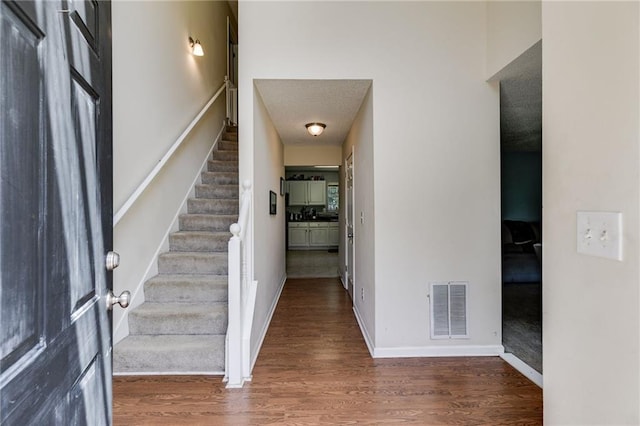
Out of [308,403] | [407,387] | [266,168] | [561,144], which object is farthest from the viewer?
[266,168]

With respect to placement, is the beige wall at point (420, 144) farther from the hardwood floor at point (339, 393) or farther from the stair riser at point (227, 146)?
the stair riser at point (227, 146)

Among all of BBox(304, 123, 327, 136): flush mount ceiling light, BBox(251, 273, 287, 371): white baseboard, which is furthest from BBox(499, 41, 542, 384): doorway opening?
BBox(251, 273, 287, 371): white baseboard

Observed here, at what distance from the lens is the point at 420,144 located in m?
2.53

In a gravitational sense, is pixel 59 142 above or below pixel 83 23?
below

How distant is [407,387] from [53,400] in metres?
1.98

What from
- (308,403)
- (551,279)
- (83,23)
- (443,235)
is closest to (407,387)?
(308,403)

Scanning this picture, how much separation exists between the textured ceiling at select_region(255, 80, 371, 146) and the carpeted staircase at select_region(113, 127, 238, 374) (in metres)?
1.15

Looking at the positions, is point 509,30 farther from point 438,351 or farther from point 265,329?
point 265,329

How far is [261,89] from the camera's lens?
268 cm

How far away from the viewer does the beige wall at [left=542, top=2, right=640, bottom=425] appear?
76 cm

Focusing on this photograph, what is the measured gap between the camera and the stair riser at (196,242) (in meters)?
3.02

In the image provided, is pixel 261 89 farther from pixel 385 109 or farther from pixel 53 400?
pixel 53 400

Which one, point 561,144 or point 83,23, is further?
point 561,144

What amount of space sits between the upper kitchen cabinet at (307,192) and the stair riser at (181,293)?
6911 mm
